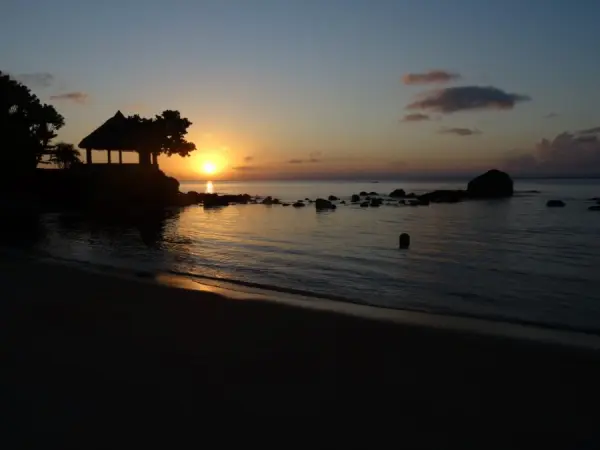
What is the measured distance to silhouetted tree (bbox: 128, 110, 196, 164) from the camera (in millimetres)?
53156

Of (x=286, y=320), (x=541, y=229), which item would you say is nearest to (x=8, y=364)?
(x=286, y=320)

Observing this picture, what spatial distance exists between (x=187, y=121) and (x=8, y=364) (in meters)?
56.2

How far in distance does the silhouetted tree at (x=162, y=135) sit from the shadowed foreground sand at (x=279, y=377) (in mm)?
45363

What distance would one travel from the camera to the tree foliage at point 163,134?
53156 millimetres

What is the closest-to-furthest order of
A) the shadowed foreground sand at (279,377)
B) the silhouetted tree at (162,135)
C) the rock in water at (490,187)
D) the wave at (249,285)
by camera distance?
the shadowed foreground sand at (279,377), the wave at (249,285), the silhouetted tree at (162,135), the rock in water at (490,187)

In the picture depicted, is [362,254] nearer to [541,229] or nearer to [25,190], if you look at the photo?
[541,229]

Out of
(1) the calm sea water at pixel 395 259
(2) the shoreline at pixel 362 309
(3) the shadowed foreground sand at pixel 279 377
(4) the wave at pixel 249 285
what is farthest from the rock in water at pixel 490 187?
(3) the shadowed foreground sand at pixel 279 377

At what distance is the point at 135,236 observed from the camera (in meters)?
28.3

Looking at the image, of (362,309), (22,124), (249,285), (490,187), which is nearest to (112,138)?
(22,124)

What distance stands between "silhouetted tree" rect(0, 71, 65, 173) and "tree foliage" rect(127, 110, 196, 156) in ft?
26.4

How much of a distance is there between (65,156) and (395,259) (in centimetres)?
4635

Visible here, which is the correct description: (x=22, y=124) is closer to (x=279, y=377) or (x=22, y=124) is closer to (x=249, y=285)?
(x=249, y=285)

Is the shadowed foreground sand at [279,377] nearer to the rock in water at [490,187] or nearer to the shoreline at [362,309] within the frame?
the shoreline at [362,309]

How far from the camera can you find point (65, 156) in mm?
54594
